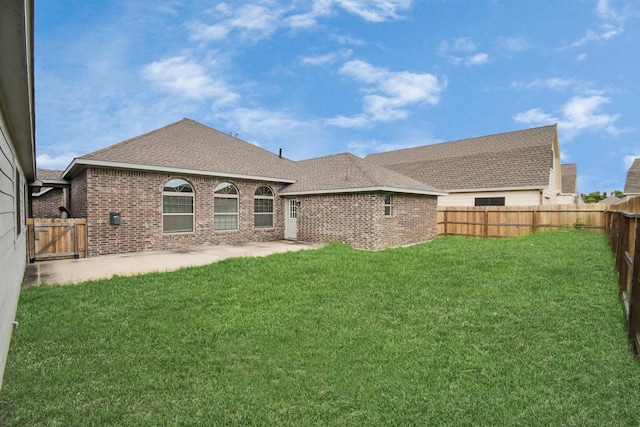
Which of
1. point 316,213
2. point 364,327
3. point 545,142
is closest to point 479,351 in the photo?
point 364,327

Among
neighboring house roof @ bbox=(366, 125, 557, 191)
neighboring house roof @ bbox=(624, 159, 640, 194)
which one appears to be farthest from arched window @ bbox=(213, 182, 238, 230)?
neighboring house roof @ bbox=(624, 159, 640, 194)

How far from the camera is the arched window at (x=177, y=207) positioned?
1228cm

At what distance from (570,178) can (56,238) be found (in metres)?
40.7

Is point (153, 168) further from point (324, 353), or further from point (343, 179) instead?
point (324, 353)

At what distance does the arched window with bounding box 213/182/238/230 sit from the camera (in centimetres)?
1363

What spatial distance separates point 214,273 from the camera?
7594 millimetres

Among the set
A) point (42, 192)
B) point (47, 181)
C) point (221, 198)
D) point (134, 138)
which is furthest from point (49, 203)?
point (221, 198)

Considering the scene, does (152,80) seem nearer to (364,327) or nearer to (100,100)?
(100,100)

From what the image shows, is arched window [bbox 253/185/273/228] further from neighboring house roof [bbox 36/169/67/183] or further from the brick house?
neighboring house roof [bbox 36/169/67/183]

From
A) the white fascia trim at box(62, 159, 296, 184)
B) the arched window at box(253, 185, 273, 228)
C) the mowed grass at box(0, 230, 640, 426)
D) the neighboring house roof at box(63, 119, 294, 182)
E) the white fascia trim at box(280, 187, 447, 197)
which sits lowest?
the mowed grass at box(0, 230, 640, 426)

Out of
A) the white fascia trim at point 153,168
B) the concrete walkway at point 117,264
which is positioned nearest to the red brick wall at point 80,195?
the white fascia trim at point 153,168

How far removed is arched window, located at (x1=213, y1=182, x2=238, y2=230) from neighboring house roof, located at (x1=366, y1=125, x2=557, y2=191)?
45.2ft

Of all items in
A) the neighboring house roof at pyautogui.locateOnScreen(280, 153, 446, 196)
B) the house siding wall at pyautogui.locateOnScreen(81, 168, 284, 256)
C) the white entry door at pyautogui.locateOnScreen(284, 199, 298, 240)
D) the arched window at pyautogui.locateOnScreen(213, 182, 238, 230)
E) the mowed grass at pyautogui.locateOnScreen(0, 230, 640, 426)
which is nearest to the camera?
the mowed grass at pyautogui.locateOnScreen(0, 230, 640, 426)

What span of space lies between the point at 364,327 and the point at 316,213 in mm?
10149
